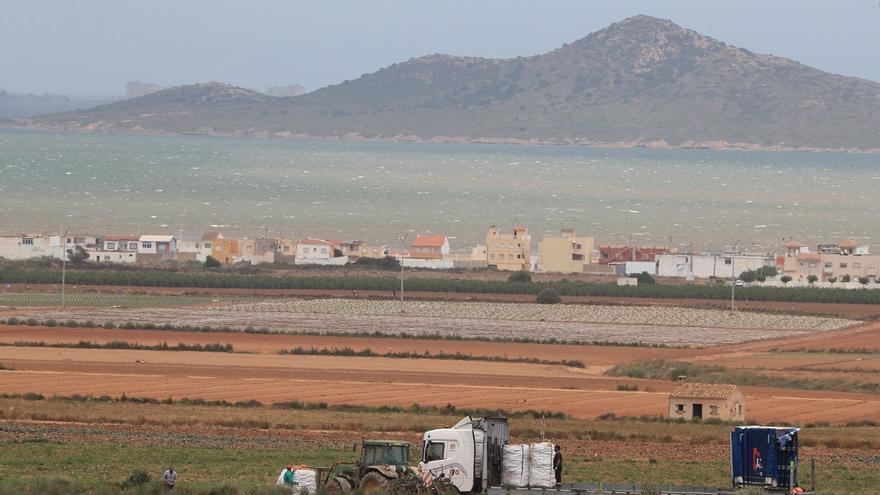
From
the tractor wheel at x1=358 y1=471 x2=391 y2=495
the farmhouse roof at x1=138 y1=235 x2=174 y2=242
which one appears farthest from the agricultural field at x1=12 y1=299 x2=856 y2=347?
the tractor wheel at x1=358 y1=471 x2=391 y2=495

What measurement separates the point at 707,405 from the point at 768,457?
10441mm

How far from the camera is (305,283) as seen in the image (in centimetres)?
6762

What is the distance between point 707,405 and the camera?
29.1 metres

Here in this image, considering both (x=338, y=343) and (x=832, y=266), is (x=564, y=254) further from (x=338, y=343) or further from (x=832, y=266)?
(x=338, y=343)

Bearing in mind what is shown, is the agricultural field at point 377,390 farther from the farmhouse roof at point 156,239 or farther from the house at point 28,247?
the farmhouse roof at point 156,239

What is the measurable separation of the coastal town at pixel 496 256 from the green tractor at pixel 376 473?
5838cm

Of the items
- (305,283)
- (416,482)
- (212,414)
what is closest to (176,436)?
(212,414)

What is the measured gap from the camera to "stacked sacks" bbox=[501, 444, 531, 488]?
18891 millimetres

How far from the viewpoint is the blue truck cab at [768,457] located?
18.6 metres

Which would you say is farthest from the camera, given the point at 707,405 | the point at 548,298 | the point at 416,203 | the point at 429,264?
Answer: the point at 416,203

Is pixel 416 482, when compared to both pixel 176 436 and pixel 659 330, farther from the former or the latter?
pixel 659 330

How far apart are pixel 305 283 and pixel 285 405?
1500 inches

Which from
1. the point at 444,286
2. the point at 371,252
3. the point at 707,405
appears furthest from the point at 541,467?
the point at 371,252

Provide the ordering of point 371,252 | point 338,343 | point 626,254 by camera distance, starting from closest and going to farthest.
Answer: point 338,343 → point 626,254 → point 371,252
